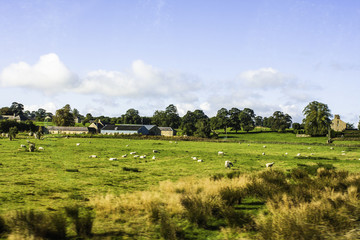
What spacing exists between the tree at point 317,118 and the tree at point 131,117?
10947cm

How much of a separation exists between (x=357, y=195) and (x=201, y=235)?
9.13 m

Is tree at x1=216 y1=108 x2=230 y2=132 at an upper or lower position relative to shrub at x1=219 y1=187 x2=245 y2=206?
upper

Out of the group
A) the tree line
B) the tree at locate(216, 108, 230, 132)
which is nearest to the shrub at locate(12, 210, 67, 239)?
the tree line

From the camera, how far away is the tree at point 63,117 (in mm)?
124750

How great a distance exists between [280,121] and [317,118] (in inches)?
1420

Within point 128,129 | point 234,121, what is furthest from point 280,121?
point 128,129

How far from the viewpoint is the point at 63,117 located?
411ft

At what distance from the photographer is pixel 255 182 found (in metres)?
13.7

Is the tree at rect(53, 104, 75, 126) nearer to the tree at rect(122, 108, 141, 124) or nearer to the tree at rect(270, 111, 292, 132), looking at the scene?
the tree at rect(122, 108, 141, 124)

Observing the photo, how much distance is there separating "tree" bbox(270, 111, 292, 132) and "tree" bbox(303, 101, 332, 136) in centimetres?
2573

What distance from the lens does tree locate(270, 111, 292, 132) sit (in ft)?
382

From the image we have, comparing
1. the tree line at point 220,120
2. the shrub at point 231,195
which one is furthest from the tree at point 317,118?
the shrub at point 231,195

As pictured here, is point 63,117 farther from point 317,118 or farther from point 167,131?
point 317,118

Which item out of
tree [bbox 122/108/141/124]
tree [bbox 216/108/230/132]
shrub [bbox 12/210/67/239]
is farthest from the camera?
tree [bbox 122/108/141/124]
